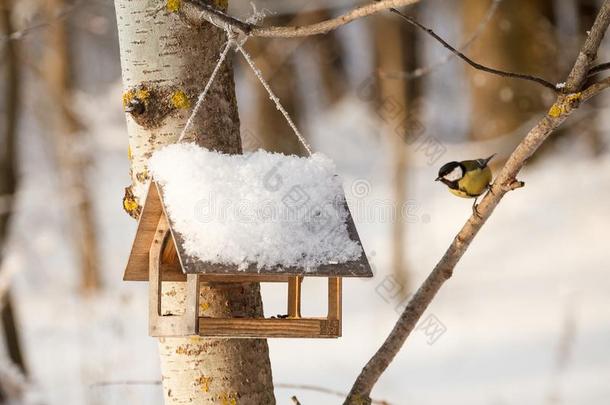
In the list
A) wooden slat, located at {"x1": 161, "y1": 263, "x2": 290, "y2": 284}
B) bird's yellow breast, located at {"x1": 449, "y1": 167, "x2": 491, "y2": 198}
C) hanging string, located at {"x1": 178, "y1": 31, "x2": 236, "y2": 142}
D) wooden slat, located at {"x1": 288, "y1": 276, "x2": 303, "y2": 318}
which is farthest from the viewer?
bird's yellow breast, located at {"x1": 449, "y1": 167, "x2": 491, "y2": 198}

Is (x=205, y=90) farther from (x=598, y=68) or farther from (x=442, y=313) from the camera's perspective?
(x=442, y=313)

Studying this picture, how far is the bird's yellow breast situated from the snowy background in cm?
71

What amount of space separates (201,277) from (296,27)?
0.63 metres

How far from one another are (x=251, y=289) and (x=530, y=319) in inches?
220

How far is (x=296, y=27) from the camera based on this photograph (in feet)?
5.42

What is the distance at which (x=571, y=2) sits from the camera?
11719 mm

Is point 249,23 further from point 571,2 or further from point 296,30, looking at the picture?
point 571,2

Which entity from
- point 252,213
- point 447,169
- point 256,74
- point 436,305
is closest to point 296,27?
point 256,74

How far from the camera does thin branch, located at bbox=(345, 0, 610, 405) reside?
1712 mm

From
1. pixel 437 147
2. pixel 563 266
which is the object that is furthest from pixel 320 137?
pixel 563 266

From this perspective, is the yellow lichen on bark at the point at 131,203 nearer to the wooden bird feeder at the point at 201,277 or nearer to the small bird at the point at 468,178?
the wooden bird feeder at the point at 201,277

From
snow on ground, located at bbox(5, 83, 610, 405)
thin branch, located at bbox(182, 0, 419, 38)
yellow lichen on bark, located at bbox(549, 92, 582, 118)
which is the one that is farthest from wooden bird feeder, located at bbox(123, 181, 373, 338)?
snow on ground, located at bbox(5, 83, 610, 405)

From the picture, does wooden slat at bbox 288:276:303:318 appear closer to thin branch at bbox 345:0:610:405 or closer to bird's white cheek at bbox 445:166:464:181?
thin branch at bbox 345:0:610:405

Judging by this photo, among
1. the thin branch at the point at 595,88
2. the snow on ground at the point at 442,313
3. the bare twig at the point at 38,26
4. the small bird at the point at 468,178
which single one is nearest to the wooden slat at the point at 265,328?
the thin branch at the point at 595,88
